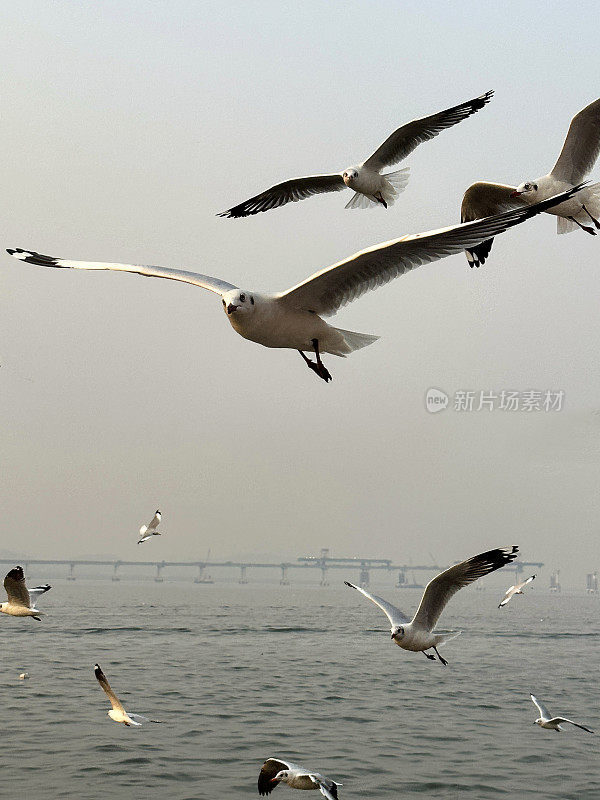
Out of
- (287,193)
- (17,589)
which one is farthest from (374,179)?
(17,589)

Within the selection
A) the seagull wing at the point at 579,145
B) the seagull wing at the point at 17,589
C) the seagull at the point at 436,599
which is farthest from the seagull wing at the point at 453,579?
the seagull wing at the point at 17,589

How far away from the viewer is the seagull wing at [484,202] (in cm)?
889

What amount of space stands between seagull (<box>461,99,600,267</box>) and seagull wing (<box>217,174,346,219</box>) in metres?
3.69

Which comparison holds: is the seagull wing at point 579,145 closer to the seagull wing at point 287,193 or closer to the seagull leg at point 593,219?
the seagull leg at point 593,219

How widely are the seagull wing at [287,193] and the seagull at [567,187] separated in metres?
3.69

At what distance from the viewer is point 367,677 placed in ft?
98.5

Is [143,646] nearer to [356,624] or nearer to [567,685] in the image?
[567,685]

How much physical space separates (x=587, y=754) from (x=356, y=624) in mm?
39231

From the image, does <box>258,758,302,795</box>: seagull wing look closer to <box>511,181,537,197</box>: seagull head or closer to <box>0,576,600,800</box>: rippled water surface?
<box>511,181,537,197</box>: seagull head

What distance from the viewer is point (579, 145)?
9.11 m

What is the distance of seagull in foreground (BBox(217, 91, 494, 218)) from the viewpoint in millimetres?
11672

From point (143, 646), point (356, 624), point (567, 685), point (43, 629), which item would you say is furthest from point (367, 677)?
point (356, 624)

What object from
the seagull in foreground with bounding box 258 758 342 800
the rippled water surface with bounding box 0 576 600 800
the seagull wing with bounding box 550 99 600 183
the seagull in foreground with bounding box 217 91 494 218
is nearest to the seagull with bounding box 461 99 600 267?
the seagull wing with bounding box 550 99 600 183

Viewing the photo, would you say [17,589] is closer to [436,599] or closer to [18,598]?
[18,598]
